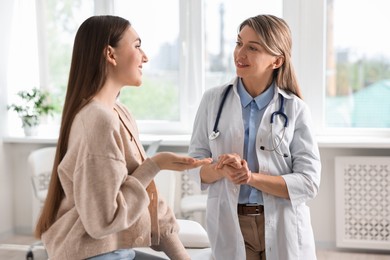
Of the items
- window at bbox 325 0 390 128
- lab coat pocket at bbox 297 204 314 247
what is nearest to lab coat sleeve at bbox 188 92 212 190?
lab coat pocket at bbox 297 204 314 247

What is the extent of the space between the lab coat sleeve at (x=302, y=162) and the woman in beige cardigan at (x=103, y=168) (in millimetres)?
333

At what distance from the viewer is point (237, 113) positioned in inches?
73.3

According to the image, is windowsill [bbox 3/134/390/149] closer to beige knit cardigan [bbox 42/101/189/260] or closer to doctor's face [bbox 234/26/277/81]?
doctor's face [bbox 234/26/277/81]

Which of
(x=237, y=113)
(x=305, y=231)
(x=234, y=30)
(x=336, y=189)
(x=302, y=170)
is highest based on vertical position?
(x=234, y=30)

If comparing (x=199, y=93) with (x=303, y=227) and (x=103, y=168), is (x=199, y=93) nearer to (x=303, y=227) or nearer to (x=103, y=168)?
(x=303, y=227)

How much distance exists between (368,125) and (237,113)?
263 cm

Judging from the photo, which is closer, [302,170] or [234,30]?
[302,170]

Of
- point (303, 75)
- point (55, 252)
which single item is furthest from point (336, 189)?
point (55, 252)

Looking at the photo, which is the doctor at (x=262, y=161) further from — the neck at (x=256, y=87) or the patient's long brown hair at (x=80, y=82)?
the patient's long brown hair at (x=80, y=82)

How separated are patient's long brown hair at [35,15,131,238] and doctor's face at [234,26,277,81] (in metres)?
0.50

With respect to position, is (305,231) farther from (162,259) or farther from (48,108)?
(48,108)

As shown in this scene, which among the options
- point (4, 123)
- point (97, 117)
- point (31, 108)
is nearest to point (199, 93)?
point (31, 108)

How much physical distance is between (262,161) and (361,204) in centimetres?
243

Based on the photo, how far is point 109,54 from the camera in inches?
60.4
